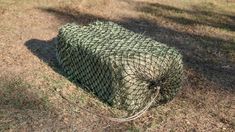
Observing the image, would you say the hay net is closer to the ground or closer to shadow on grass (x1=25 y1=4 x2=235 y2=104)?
the ground

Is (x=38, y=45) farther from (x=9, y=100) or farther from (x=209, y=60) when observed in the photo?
(x=209, y=60)

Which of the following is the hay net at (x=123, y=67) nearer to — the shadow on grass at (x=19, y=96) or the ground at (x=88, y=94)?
the ground at (x=88, y=94)

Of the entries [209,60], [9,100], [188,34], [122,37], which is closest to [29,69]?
[9,100]

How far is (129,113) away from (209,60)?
3.63 m

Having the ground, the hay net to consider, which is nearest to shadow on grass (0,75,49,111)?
the ground

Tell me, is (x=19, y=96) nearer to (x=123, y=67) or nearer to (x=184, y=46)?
(x=123, y=67)

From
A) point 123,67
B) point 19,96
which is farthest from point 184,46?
point 19,96

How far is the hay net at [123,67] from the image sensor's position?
733 cm

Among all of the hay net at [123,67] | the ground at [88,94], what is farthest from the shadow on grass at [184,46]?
the hay net at [123,67]

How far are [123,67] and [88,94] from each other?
41.8 inches

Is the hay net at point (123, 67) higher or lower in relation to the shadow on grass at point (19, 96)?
higher

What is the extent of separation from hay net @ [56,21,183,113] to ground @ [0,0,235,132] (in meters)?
Answer: 0.26

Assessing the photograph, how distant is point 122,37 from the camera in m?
8.30

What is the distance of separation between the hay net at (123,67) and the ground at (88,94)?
0.84 ft
